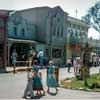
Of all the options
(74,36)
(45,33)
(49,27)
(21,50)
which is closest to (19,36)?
(21,50)

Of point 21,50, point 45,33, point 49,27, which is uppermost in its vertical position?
point 49,27

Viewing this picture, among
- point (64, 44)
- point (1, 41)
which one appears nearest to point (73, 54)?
point (64, 44)

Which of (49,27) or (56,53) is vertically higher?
(49,27)

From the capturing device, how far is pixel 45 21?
52656 millimetres

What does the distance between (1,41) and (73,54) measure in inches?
1043

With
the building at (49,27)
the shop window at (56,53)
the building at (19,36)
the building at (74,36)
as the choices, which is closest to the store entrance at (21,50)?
the building at (19,36)

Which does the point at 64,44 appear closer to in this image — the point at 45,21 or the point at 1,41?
the point at 45,21

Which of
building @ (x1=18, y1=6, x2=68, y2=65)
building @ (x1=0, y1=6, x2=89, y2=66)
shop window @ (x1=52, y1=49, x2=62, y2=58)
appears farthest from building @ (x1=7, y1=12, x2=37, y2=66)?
shop window @ (x1=52, y1=49, x2=62, y2=58)

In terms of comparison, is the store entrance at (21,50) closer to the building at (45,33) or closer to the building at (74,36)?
the building at (45,33)

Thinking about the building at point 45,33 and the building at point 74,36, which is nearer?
the building at point 45,33

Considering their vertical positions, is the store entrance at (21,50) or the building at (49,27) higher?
the building at (49,27)

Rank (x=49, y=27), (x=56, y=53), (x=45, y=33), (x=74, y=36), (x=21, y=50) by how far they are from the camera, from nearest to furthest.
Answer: (x=21, y=50)
(x=45, y=33)
(x=49, y=27)
(x=56, y=53)
(x=74, y=36)

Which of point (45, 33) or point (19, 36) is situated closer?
point (19, 36)

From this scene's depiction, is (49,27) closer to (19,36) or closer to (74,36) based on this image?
(19,36)
